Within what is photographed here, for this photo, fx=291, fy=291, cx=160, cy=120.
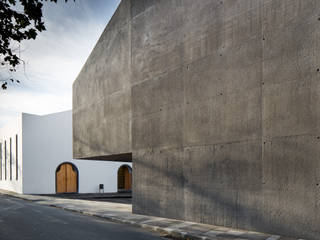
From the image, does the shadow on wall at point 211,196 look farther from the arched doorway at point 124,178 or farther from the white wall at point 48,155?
the arched doorway at point 124,178

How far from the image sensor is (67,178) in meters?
26.8

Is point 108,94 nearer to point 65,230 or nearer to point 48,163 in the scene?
point 65,230

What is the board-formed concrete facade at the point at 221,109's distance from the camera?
6441 millimetres

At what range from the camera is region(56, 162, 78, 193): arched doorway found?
26.3 m

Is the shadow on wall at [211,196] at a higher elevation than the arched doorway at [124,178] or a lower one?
higher

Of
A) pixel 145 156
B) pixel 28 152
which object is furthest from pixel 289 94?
pixel 28 152

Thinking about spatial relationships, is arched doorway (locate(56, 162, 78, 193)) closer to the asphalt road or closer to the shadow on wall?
the asphalt road

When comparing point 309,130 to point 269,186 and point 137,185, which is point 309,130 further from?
point 137,185

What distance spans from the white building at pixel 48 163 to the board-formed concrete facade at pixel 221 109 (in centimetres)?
1549

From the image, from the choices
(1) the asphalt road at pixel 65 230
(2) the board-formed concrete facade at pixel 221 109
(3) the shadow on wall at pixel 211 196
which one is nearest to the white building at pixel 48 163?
(2) the board-formed concrete facade at pixel 221 109

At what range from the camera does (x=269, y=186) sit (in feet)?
22.6

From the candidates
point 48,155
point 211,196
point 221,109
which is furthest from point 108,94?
point 48,155

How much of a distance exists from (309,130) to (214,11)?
4.34 metres

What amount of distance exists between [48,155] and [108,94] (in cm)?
1578
